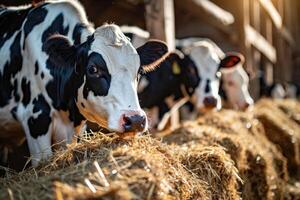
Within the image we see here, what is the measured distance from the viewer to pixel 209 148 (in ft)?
11.5

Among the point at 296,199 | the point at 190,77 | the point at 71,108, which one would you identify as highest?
the point at 71,108

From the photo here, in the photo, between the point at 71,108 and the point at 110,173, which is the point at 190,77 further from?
the point at 110,173

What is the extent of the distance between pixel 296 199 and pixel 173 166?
2.47m

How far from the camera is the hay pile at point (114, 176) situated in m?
2.02

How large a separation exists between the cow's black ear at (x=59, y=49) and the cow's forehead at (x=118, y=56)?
0.23 m

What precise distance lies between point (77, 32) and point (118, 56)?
2.88 ft

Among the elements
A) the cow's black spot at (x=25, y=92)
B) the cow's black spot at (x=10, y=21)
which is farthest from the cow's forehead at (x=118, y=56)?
the cow's black spot at (x=10, y=21)

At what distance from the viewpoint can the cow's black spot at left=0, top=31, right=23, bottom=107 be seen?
4.22 meters

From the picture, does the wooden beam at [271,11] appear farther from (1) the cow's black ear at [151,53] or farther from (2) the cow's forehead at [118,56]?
(2) the cow's forehead at [118,56]

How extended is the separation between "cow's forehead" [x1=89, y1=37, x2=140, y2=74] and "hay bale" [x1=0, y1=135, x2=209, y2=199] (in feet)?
1.73

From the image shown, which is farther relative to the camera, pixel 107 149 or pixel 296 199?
pixel 296 199

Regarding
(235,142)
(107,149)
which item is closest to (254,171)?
(235,142)

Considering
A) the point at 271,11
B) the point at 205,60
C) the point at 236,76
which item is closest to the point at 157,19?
the point at 205,60

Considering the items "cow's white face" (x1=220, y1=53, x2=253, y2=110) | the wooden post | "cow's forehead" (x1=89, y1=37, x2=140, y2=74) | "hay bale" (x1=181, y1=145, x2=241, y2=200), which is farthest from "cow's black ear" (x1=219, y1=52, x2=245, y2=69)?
"cow's forehead" (x1=89, y1=37, x2=140, y2=74)
